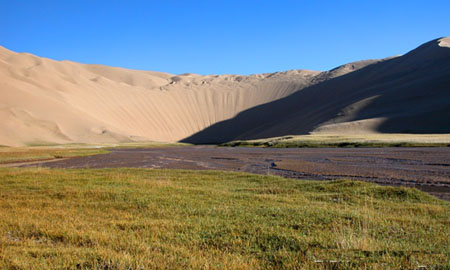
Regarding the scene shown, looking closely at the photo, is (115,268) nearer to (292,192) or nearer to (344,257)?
(344,257)

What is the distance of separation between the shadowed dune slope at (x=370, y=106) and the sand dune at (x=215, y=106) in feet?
1.02

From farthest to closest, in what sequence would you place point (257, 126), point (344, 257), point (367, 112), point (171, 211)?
point (257, 126)
point (367, 112)
point (171, 211)
point (344, 257)

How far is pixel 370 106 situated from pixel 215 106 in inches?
3376

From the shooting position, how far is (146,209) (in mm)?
10461

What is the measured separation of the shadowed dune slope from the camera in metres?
100

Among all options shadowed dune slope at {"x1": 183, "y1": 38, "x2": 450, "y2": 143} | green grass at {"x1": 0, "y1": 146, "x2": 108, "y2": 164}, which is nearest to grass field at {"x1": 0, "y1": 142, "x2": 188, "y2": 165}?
green grass at {"x1": 0, "y1": 146, "x2": 108, "y2": 164}

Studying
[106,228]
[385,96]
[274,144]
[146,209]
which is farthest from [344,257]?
[385,96]

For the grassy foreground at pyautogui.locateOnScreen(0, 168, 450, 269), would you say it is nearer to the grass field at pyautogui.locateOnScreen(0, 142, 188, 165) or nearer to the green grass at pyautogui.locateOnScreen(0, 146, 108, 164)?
the green grass at pyautogui.locateOnScreen(0, 146, 108, 164)

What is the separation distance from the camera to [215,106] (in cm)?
18450

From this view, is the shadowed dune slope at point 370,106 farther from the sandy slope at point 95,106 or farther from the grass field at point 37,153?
the grass field at point 37,153

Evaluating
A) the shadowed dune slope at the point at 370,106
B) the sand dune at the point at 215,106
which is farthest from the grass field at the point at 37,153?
the shadowed dune slope at the point at 370,106

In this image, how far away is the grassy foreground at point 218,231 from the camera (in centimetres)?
574

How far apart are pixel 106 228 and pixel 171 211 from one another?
2476 millimetres

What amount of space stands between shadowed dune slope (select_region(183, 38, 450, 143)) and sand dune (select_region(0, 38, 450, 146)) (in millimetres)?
310
